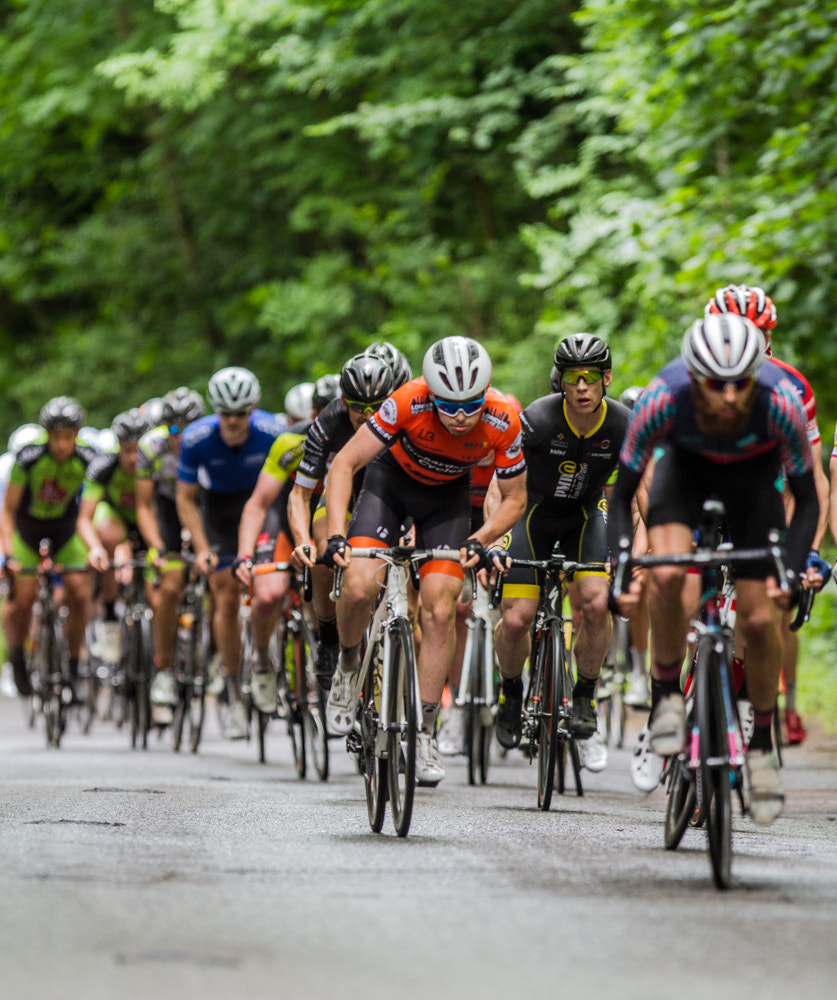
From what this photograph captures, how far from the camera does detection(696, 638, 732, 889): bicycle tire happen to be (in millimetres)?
6086

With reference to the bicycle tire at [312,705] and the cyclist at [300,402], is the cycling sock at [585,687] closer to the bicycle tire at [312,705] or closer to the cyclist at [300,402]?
the bicycle tire at [312,705]

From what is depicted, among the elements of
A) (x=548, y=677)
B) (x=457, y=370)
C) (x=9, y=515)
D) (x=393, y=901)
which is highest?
(x=457, y=370)

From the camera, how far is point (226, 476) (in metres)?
12.9

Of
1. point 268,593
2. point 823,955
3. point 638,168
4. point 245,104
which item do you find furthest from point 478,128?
point 823,955

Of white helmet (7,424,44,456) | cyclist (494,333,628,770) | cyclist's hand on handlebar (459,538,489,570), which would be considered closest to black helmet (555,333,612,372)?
cyclist (494,333,628,770)

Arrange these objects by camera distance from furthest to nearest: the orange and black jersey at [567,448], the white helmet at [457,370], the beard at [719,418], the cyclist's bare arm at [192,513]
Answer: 1. the cyclist's bare arm at [192,513]
2. the orange and black jersey at [567,448]
3. the white helmet at [457,370]
4. the beard at [719,418]

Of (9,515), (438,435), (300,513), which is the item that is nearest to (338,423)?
(300,513)

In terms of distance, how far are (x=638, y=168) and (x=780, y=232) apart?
832cm

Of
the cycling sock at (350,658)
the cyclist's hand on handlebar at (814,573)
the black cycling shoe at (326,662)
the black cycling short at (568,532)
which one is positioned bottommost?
the black cycling shoe at (326,662)

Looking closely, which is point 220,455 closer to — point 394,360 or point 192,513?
point 192,513

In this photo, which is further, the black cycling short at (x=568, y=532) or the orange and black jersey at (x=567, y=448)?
the black cycling short at (x=568, y=532)

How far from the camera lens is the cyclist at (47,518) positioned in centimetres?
1408

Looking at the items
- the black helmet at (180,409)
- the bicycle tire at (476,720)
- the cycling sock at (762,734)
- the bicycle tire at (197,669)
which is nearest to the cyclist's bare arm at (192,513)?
the bicycle tire at (197,669)

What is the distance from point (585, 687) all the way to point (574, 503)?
106 cm
